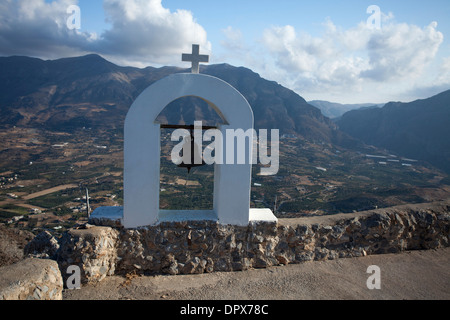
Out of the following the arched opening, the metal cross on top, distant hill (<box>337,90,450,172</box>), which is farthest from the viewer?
distant hill (<box>337,90,450,172</box>)

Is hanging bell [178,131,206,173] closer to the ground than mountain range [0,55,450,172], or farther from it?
closer to the ground

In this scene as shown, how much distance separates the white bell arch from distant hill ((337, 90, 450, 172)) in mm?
82175

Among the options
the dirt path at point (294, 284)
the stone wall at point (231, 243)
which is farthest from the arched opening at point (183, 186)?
the dirt path at point (294, 284)

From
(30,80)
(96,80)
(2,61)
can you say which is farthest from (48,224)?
(2,61)

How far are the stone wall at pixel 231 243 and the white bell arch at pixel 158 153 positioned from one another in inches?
8.5

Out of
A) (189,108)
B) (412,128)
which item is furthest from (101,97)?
(412,128)

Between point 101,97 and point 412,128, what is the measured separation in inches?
3825

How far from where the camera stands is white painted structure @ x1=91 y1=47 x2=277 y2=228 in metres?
4.34

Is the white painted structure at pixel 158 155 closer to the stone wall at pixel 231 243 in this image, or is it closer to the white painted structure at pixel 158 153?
the white painted structure at pixel 158 153

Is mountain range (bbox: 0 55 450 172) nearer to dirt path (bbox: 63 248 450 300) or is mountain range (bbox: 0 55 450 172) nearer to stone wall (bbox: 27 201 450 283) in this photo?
stone wall (bbox: 27 201 450 283)

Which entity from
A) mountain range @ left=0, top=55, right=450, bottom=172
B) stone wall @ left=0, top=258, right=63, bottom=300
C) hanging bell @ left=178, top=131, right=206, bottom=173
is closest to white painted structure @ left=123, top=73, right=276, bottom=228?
hanging bell @ left=178, top=131, right=206, bottom=173

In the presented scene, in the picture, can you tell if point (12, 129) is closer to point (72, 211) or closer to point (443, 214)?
point (72, 211)

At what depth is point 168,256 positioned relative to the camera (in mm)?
4512

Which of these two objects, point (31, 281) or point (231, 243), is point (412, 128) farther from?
point (31, 281)
